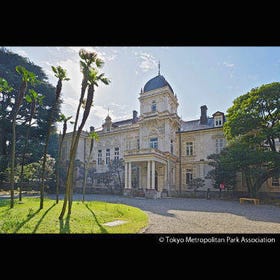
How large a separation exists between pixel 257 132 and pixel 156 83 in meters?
9.48

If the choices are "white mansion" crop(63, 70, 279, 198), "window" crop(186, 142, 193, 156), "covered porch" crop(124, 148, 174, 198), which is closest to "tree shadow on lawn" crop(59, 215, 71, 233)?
"covered porch" crop(124, 148, 174, 198)

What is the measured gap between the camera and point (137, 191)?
14.9 m

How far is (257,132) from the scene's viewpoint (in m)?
12.2

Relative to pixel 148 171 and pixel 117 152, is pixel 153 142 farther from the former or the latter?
pixel 117 152

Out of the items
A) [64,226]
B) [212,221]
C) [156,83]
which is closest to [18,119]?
[156,83]

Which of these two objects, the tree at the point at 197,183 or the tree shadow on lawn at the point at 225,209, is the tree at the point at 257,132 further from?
the tree at the point at 197,183

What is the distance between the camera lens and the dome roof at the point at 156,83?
18.4 metres

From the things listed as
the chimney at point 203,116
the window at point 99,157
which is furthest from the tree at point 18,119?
the chimney at point 203,116

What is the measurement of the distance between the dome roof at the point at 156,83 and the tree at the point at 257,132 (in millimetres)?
7288

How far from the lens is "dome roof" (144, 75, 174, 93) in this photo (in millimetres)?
18359

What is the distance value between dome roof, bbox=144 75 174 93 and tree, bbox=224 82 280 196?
23.9 ft
